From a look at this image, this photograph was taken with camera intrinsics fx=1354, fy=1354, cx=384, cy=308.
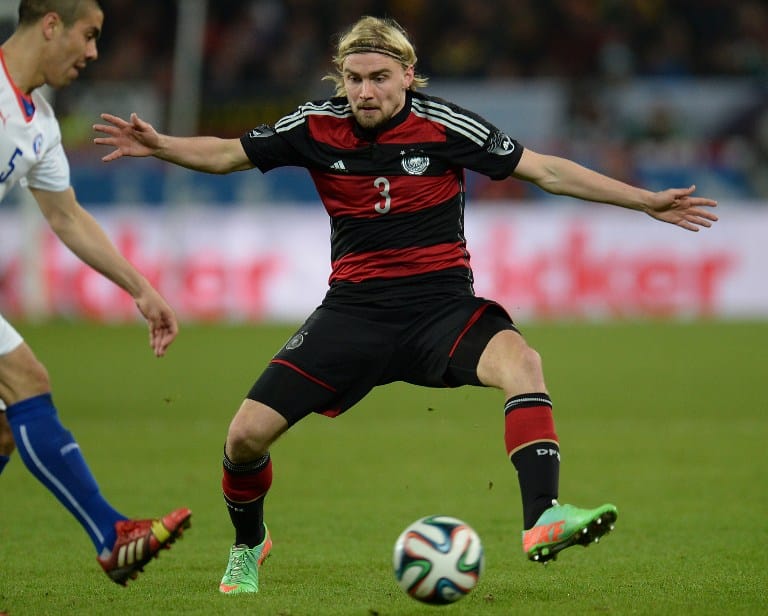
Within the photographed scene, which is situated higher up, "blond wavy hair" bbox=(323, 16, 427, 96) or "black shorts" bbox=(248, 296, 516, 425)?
"blond wavy hair" bbox=(323, 16, 427, 96)

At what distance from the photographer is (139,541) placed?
4992 millimetres

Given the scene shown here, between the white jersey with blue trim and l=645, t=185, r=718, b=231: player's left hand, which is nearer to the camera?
the white jersey with blue trim

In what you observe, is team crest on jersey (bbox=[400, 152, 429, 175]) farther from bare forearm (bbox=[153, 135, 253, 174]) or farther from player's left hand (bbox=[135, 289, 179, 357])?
player's left hand (bbox=[135, 289, 179, 357])

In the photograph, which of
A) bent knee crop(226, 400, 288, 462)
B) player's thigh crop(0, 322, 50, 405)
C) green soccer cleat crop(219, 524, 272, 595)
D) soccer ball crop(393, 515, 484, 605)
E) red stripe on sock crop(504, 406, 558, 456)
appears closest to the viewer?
soccer ball crop(393, 515, 484, 605)

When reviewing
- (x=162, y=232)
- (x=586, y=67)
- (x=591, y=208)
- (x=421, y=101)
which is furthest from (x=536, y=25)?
(x=421, y=101)

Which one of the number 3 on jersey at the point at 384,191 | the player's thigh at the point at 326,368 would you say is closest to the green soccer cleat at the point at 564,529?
the player's thigh at the point at 326,368

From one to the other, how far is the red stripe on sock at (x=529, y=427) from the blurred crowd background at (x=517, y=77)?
51.2 ft

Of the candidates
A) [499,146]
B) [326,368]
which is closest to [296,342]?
[326,368]

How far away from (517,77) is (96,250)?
19.0 metres

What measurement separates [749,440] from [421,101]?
5296 mm

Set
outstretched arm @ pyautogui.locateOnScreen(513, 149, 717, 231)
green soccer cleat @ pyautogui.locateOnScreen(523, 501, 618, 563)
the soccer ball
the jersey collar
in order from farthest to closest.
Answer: outstretched arm @ pyautogui.locateOnScreen(513, 149, 717, 231)
the jersey collar
the soccer ball
green soccer cleat @ pyautogui.locateOnScreen(523, 501, 618, 563)

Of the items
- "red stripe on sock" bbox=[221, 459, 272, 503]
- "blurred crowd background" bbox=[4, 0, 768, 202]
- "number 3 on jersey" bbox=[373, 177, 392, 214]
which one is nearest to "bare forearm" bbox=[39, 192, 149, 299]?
"red stripe on sock" bbox=[221, 459, 272, 503]

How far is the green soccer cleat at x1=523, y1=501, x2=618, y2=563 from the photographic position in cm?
489

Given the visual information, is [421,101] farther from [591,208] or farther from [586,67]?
[586,67]
